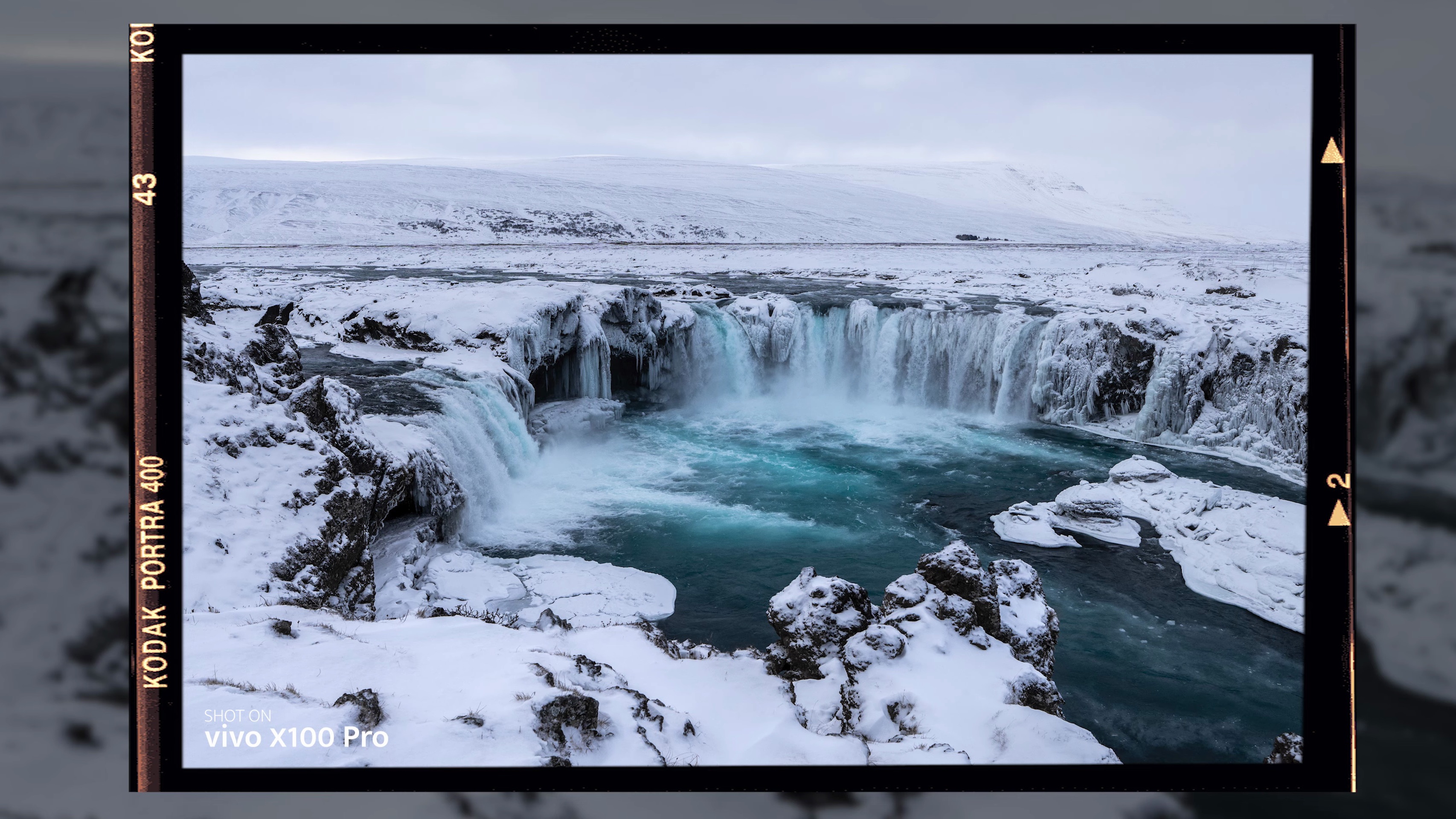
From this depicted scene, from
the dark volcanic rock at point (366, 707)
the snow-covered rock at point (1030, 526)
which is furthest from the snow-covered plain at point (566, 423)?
the snow-covered rock at point (1030, 526)

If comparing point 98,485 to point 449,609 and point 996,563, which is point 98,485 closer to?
point 449,609

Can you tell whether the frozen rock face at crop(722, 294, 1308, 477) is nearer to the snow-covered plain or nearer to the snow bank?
the snow-covered plain

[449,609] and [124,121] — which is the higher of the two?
[124,121]

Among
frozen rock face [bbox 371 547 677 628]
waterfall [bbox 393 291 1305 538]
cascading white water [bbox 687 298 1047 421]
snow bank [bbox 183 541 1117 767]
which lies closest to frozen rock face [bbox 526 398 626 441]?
waterfall [bbox 393 291 1305 538]

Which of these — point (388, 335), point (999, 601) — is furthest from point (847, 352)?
point (999, 601)

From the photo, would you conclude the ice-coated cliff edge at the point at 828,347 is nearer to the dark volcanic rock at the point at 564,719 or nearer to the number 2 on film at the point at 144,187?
the number 2 on film at the point at 144,187

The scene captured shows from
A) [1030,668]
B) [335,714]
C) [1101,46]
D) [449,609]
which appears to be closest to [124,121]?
[335,714]

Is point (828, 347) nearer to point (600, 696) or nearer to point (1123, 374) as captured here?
point (1123, 374)
